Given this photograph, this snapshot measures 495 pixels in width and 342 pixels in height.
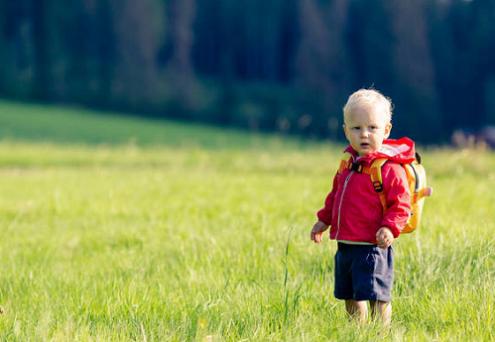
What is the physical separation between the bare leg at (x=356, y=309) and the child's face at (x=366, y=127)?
29.8 inches

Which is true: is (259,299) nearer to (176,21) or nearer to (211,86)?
(176,21)

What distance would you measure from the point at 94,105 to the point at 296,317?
56.4 meters

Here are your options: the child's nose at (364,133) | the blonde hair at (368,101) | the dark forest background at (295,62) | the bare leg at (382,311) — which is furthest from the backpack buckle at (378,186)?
the dark forest background at (295,62)

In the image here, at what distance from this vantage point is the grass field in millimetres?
3707

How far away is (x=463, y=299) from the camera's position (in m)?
3.94

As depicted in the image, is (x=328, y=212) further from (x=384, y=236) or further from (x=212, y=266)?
(x=212, y=266)

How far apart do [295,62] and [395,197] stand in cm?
6091

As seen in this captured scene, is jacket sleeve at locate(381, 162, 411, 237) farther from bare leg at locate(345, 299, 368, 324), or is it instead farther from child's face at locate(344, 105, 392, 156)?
bare leg at locate(345, 299, 368, 324)

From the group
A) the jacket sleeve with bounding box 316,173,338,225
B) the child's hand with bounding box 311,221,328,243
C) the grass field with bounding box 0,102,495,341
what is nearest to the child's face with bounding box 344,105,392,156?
the jacket sleeve with bounding box 316,173,338,225

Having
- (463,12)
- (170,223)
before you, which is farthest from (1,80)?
(170,223)

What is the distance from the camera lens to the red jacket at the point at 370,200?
3.83 meters

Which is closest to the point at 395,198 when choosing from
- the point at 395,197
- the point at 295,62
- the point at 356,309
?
the point at 395,197

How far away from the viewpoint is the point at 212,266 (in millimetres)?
5246

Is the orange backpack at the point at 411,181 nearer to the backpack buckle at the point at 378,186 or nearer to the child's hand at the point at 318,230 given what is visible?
the backpack buckle at the point at 378,186
